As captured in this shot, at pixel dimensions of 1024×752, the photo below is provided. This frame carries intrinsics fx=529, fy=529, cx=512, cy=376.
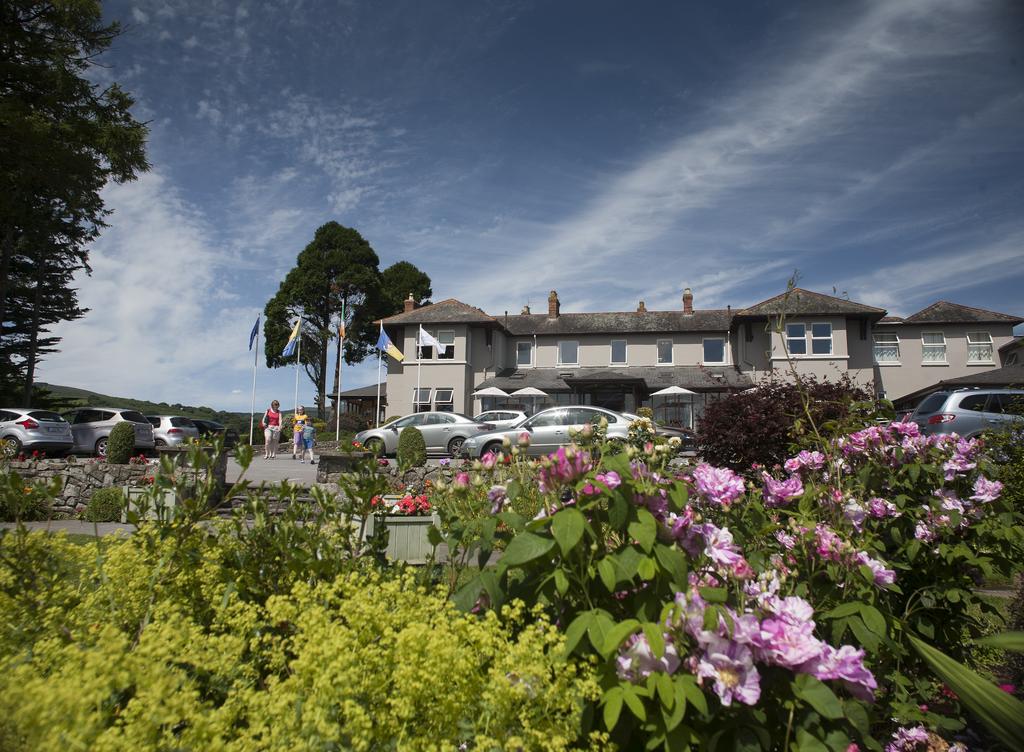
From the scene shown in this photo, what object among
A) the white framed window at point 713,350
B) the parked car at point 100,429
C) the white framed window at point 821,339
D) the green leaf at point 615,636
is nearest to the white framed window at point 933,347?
the white framed window at point 821,339

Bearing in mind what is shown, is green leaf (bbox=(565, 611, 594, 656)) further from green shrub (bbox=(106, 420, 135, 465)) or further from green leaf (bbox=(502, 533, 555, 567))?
green shrub (bbox=(106, 420, 135, 465))

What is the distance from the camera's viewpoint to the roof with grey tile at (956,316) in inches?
1036

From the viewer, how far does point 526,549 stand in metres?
1.43

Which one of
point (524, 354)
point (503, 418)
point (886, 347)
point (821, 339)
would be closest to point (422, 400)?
point (524, 354)

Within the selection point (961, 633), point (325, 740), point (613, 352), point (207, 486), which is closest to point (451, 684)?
point (325, 740)

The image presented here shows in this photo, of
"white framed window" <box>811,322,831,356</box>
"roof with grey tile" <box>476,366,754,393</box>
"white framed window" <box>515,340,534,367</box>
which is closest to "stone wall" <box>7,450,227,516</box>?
"roof with grey tile" <box>476,366,754,393</box>

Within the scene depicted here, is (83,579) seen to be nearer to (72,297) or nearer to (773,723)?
(773,723)

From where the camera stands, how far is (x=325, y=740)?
1.06m

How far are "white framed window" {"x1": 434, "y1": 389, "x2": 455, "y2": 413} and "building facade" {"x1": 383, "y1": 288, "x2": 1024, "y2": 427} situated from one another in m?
0.06

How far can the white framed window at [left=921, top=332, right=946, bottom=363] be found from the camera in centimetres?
2711

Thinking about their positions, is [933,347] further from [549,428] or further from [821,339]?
[549,428]

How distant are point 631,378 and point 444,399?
9706 millimetres

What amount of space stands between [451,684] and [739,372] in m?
27.9

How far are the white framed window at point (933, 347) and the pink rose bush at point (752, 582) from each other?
3124 cm
